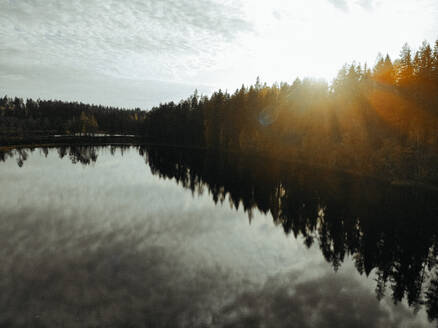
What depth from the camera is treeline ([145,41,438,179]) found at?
40.2m

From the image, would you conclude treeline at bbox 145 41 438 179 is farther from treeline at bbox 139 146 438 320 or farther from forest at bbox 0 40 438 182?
treeline at bbox 139 146 438 320

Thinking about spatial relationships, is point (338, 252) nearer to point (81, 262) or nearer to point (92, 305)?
point (92, 305)

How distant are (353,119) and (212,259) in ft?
159

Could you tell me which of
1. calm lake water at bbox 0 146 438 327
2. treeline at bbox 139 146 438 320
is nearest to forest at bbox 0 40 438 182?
treeline at bbox 139 146 438 320

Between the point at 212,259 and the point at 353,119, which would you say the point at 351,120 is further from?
the point at 212,259

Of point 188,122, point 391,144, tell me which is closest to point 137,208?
point 391,144

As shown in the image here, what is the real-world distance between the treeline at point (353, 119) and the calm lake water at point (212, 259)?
14.4m

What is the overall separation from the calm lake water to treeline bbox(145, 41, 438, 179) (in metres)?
14.4

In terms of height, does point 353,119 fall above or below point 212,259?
above

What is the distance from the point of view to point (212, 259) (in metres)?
14.0

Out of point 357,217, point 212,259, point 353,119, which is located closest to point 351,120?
point 353,119

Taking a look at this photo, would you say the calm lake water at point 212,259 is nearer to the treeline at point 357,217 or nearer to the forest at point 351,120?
the treeline at point 357,217

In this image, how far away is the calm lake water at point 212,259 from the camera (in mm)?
9391

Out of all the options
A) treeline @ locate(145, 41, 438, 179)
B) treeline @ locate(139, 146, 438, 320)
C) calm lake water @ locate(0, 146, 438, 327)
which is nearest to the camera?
calm lake water @ locate(0, 146, 438, 327)
